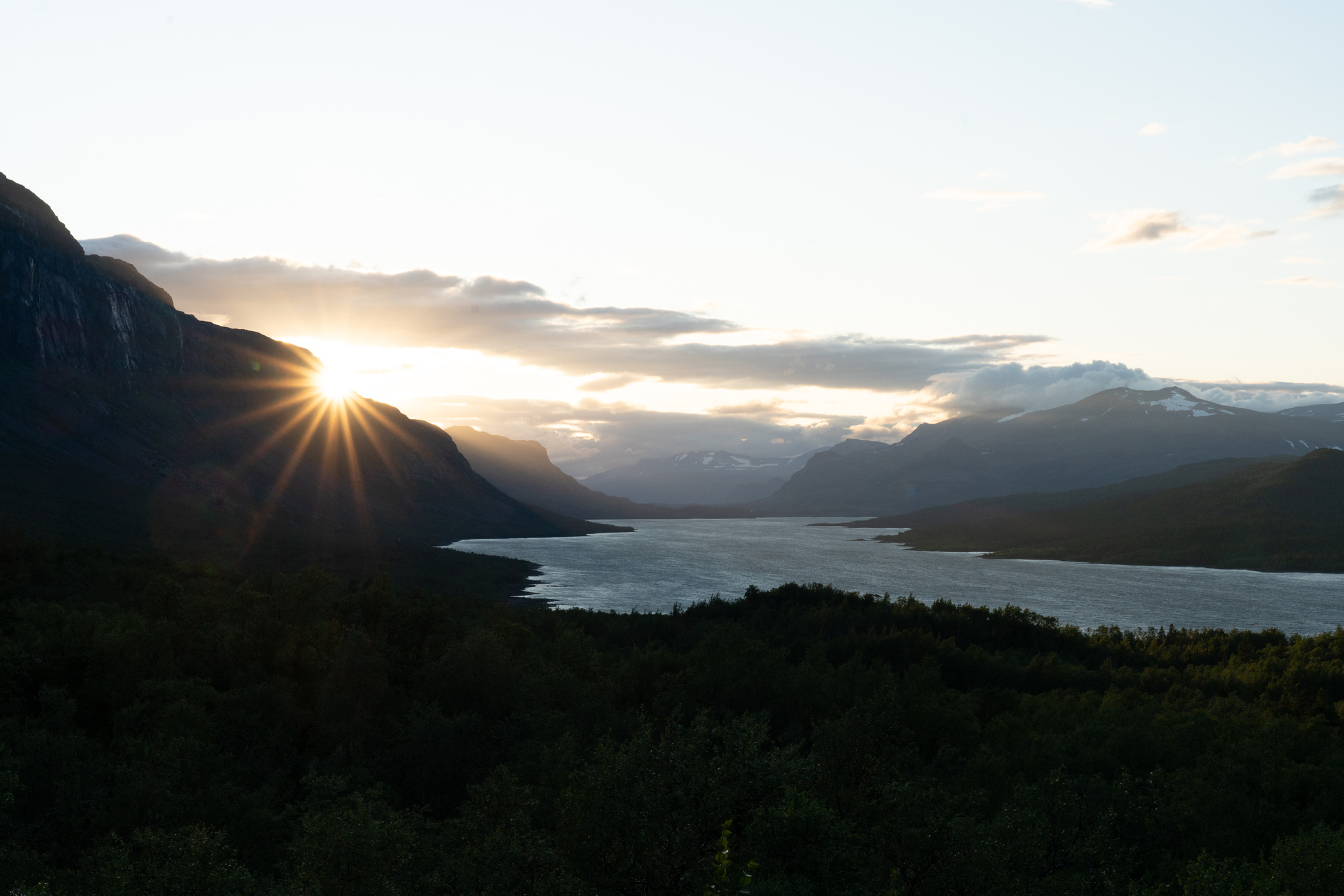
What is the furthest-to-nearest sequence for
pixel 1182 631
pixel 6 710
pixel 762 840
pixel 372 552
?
pixel 372 552 → pixel 1182 631 → pixel 6 710 → pixel 762 840

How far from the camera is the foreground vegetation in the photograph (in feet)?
84.9

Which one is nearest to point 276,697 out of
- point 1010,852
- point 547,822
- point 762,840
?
point 547,822

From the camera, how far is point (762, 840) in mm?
26078

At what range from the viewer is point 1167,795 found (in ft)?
132

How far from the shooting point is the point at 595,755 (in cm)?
3894

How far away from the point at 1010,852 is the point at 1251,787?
31.0m

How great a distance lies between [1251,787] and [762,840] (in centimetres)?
3925

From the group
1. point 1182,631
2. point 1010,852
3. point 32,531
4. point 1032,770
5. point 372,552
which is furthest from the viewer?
point 372,552

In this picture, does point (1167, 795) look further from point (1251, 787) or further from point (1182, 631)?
point (1182, 631)

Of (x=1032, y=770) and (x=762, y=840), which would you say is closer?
(x=762, y=840)

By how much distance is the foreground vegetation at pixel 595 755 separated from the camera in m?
25.9

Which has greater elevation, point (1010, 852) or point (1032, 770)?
point (1010, 852)

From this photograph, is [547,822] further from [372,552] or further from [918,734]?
[372,552]

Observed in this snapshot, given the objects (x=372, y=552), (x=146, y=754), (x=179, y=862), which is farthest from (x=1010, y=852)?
(x=372, y=552)
